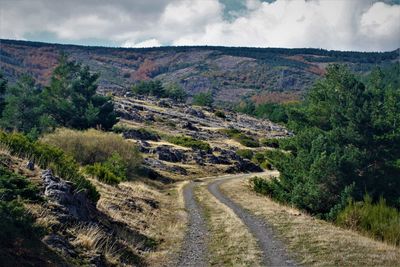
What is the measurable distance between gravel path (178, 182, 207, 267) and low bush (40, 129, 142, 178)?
19.6 m

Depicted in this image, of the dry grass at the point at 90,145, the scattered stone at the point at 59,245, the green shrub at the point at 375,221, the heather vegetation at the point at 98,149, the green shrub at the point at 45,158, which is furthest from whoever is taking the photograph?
the dry grass at the point at 90,145

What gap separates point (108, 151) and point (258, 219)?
27026mm

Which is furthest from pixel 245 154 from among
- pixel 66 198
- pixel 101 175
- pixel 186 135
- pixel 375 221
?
pixel 66 198

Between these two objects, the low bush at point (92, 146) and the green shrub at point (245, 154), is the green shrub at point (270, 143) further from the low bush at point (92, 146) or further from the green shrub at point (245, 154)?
the low bush at point (92, 146)

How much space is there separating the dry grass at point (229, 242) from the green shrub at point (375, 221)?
524cm

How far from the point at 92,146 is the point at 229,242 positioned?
99.7ft

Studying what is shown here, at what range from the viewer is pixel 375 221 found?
19.2m

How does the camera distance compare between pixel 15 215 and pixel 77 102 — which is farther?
pixel 77 102

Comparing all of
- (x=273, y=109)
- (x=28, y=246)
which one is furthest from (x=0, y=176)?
(x=273, y=109)

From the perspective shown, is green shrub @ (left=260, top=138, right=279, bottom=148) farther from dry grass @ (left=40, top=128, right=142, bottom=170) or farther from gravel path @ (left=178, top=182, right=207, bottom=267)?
gravel path @ (left=178, top=182, right=207, bottom=267)

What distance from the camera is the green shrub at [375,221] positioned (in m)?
17.3

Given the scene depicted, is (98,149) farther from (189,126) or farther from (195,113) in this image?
(195,113)

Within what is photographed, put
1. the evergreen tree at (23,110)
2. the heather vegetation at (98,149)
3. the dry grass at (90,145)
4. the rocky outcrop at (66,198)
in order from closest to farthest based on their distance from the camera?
1. the rocky outcrop at (66,198)
2. the heather vegetation at (98,149)
3. the dry grass at (90,145)
4. the evergreen tree at (23,110)

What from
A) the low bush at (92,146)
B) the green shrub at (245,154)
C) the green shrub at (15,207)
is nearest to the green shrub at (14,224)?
the green shrub at (15,207)
